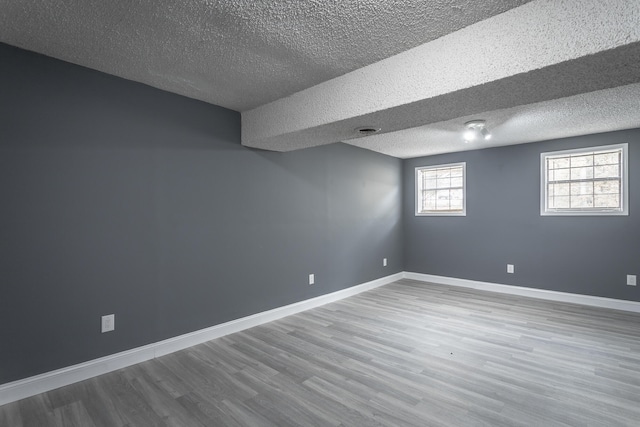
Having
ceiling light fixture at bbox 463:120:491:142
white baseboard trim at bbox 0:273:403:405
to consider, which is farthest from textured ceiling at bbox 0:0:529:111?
white baseboard trim at bbox 0:273:403:405

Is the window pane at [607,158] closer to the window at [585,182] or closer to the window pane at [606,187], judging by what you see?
the window at [585,182]

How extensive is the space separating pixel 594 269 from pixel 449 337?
105 inches

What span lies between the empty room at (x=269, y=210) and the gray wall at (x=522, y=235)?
4cm

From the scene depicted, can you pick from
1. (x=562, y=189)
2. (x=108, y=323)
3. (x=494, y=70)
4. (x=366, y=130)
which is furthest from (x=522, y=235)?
(x=108, y=323)

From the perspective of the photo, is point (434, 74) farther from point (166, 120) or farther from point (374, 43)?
point (166, 120)

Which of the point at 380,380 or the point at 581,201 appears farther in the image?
the point at 581,201

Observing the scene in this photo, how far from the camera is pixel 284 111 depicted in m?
2.90

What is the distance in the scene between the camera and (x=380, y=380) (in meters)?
2.31

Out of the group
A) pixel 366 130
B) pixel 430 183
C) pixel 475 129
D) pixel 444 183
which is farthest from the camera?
pixel 430 183

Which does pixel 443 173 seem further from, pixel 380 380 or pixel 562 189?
pixel 380 380

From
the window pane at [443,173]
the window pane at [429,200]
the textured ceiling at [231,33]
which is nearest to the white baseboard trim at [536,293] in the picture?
Result: the window pane at [429,200]

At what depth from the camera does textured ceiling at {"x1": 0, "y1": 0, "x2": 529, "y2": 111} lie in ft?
5.39

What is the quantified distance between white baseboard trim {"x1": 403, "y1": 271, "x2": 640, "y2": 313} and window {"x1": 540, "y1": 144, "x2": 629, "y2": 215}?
1.14 metres

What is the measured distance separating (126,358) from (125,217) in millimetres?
1134
